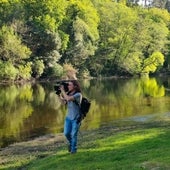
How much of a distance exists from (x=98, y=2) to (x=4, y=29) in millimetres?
50450

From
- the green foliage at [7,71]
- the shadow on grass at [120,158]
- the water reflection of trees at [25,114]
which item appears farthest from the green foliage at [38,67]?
the shadow on grass at [120,158]

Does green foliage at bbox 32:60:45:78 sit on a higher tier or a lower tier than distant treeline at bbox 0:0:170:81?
lower

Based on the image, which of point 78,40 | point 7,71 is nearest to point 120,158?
point 7,71

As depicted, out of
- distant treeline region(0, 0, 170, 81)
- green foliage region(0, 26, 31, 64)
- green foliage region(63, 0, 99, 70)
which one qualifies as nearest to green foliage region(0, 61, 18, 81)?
distant treeline region(0, 0, 170, 81)

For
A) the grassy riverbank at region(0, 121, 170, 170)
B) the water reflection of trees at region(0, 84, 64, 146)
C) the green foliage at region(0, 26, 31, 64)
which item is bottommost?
the water reflection of trees at region(0, 84, 64, 146)

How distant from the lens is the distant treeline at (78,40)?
3850 inches

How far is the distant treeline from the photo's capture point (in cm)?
9780

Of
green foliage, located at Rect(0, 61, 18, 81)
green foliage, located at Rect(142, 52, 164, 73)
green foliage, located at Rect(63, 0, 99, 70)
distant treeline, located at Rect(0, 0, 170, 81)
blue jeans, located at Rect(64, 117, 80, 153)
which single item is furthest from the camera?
green foliage, located at Rect(142, 52, 164, 73)

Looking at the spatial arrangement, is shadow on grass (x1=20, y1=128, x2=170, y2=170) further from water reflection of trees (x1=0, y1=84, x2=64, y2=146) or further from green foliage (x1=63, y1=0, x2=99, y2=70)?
green foliage (x1=63, y1=0, x2=99, y2=70)

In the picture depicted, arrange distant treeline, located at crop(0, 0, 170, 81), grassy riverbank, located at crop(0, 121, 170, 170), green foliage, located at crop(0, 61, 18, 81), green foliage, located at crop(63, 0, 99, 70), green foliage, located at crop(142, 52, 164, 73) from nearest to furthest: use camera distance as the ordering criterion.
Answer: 1. grassy riverbank, located at crop(0, 121, 170, 170)
2. green foliage, located at crop(0, 61, 18, 81)
3. distant treeline, located at crop(0, 0, 170, 81)
4. green foliage, located at crop(63, 0, 99, 70)
5. green foliage, located at crop(142, 52, 164, 73)

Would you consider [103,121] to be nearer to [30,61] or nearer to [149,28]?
[30,61]

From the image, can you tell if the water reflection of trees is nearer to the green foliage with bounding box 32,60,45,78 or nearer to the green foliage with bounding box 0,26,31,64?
the green foliage with bounding box 0,26,31,64

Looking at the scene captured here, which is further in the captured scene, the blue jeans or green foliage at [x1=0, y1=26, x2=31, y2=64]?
green foliage at [x1=0, y1=26, x2=31, y2=64]

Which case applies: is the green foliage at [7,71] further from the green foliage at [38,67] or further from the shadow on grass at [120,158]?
the shadow on grass at [120,158]
